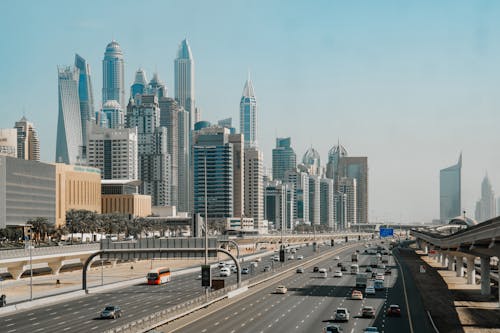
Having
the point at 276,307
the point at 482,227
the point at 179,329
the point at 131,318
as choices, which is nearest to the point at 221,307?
the point at 276,307

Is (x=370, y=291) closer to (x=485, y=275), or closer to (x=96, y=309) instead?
(x=485, y=275)

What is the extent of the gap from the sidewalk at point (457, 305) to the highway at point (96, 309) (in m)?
29.4

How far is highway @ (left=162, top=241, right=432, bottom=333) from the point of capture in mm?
69750

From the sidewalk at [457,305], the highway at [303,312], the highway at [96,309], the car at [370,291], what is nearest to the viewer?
the highway at [303,312]

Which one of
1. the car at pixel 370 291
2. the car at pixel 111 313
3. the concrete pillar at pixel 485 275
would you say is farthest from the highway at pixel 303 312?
the concrete pillar at pixel 485 275

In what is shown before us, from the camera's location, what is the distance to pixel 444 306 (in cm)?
9275

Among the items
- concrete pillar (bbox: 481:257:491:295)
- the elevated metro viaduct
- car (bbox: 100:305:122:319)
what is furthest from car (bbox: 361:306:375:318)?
concrete pillar (bbox: 481:257:491:295)

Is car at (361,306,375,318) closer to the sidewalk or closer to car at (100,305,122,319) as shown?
the sidewalk

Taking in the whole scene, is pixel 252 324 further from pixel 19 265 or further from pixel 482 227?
pixel 19 265

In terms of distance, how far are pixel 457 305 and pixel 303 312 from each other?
908 inches

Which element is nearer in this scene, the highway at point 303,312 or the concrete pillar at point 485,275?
the highway at point 303,312

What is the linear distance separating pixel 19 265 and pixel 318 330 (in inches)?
3063

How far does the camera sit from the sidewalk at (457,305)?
75.0 m

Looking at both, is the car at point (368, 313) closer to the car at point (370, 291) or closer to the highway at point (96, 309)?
the highway at point (96, 309)
